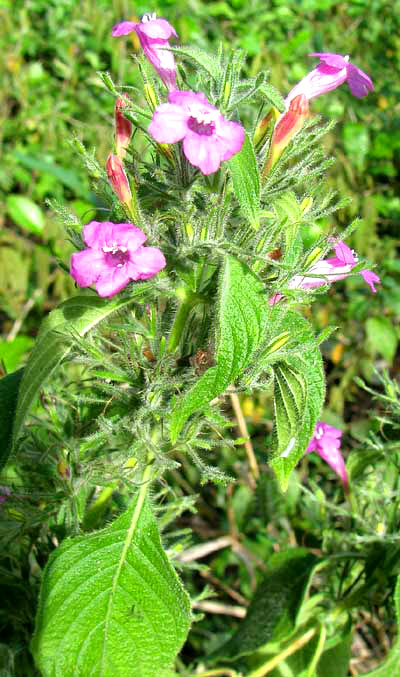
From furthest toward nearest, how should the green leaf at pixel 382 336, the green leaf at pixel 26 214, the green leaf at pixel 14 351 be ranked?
the green leaf at pixel 26 214 → the green leaf at pixel 382 336 → the green leaf at pixel 14 351

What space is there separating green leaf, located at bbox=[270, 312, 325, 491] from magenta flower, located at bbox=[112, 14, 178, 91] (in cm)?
44

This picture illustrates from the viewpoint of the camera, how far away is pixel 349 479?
5.27 ft

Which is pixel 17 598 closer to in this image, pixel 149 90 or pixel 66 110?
pixel 149 90

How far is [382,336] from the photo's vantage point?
264cm

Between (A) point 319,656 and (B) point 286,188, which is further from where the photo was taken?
(A) point 319,656

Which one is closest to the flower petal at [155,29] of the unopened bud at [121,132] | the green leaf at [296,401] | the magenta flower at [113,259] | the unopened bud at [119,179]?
the unopened bud at [121,132]

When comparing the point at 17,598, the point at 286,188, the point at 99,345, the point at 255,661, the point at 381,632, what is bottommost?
the point at 381,632

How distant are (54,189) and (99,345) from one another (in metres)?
2.27

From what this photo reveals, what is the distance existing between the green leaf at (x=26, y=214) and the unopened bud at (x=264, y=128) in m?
1.90

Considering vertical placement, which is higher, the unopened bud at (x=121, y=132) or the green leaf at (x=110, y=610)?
the unopened bud at (x=121, y=132)

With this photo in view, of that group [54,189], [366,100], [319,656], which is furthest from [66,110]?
[319,656]

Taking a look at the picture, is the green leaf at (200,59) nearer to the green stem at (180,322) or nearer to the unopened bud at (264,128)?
the unopened bud at (264,128)

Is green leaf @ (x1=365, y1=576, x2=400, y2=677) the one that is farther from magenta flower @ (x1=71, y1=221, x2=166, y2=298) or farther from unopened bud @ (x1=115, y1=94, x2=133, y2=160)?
unopened bud @ (x1=115, y1=94, x2=133, y2=160)

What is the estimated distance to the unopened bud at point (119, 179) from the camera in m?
0.98
